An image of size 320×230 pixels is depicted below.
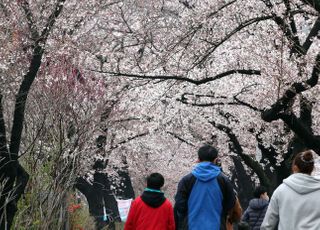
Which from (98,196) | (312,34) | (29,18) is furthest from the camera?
(98,196)

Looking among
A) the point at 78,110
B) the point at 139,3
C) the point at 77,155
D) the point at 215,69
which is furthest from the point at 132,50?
the point at 77,155

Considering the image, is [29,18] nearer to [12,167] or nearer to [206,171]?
[12,167]

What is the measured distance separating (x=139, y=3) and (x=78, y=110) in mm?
11165

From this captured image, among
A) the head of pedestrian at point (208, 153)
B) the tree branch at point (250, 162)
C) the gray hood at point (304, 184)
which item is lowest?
the gray hood at point (304, 184)

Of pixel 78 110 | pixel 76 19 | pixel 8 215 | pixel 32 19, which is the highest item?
pixel 76 19

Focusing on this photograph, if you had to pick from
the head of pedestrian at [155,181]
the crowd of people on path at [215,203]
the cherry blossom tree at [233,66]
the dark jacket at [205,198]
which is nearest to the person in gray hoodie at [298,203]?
the crowd of people on path at [215,203]

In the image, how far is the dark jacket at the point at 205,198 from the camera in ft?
21.3

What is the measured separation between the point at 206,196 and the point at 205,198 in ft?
0.07

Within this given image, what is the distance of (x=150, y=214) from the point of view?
7.33 m

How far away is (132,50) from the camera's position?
22.3m

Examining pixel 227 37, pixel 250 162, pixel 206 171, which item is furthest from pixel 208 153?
pixel 250 162

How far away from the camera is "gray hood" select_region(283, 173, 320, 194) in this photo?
210 inches

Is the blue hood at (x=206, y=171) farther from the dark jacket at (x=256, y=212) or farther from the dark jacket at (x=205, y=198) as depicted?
the dark jacket at (x=256, y=212)

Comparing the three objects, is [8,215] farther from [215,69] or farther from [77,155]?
[215,69]
